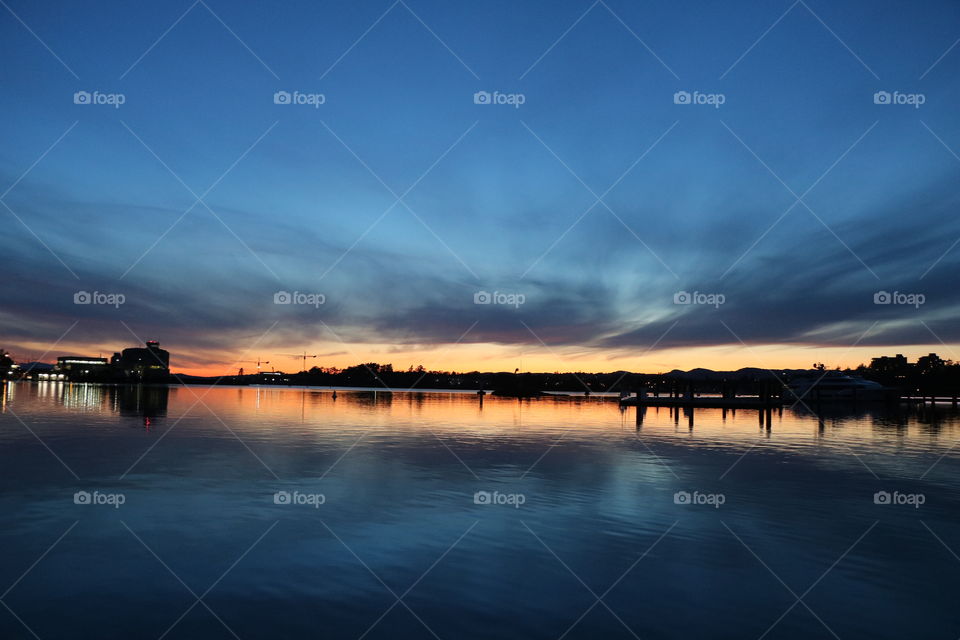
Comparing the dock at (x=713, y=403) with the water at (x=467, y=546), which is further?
the dock at (x=713, y=403)

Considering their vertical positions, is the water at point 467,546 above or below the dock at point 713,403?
above

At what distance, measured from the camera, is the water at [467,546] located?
1058 centimetres

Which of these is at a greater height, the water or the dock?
the water

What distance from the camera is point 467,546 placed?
14.9 m

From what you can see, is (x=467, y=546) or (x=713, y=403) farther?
Answer: (x=713, y=403)

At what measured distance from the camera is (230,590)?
11.6 meters

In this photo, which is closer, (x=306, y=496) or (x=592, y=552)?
(x=592, y=552)

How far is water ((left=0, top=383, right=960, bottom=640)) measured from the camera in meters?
10.6

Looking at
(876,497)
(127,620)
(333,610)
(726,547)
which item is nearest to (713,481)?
(876,497)

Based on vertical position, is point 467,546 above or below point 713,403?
above

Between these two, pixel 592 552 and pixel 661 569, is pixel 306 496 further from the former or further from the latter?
pixel 661 569

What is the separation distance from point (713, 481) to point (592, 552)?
12.5 metres

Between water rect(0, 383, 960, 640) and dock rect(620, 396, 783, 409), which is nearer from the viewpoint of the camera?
water rect(0, 383, 960, 640)

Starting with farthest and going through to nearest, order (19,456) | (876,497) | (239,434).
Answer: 1. (239,434)
2. (19,456)
3. (876,497)
